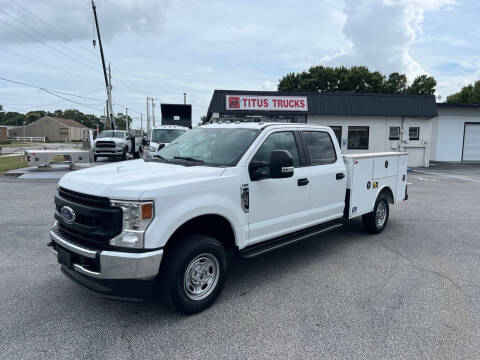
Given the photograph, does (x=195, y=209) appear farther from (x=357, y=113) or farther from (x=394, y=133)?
(x=394, y=133)

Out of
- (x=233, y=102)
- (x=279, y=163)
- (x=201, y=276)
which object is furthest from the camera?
(x=233, y=102)

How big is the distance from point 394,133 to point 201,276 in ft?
68.5

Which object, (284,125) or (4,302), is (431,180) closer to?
(284,125)

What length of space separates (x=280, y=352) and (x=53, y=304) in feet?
8.03

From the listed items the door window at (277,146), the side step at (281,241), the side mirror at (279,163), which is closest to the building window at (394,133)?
the side step at (281,241)

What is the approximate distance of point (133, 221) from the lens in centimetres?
306

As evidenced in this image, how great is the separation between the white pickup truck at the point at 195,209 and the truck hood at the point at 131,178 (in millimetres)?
11

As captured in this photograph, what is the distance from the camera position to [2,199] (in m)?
9.46

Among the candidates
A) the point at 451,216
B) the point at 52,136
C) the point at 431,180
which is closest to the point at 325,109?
the point at 431,180

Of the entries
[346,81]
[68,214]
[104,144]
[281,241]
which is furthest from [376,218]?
[346,81]

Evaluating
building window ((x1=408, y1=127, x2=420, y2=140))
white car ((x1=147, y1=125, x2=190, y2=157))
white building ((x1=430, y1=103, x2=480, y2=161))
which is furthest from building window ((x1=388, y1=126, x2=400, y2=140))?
white car ((x1=147, y1=125, x2=190, y2=157))

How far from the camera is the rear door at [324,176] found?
493 cm

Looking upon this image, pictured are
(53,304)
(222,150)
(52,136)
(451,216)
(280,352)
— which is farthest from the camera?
(52,136)

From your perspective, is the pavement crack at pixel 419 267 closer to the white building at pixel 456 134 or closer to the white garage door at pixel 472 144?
the white building at pixel 456 134
